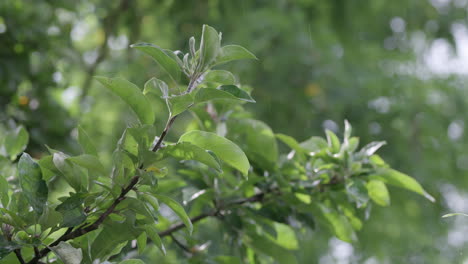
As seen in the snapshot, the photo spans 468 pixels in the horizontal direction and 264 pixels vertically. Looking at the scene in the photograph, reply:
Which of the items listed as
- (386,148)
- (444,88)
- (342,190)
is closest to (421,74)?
(444,88)

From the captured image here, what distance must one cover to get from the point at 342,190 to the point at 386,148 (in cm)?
290

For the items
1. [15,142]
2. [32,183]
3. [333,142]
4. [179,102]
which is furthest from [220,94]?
[15,142]

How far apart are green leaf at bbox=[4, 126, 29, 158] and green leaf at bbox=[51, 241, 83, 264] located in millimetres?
593

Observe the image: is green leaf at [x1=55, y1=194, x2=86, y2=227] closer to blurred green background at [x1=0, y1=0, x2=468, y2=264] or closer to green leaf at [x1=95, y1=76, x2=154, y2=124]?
green leaf at [x1=95, y1=76, x2=154, y2=124]

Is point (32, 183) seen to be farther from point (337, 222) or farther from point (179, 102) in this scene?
point (337, 222)

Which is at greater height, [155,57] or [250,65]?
[155,57]

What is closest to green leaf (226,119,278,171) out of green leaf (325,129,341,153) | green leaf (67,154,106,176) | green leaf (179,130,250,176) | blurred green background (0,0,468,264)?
green leaf (325,129,341,153)

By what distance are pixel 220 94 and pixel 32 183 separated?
34 cm

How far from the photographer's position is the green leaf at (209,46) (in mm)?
874

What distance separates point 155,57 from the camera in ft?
2.94

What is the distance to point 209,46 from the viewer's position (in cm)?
88

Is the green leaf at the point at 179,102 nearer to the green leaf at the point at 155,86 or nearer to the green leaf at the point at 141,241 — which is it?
the green leaf at the point at 155,86

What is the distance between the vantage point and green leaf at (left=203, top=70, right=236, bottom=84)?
934mm

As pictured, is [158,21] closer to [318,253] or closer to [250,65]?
[250,65]
